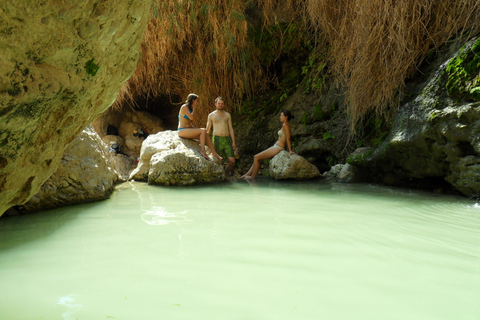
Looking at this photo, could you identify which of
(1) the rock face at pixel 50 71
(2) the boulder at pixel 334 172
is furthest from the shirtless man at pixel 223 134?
(1) the rock face at pixel 50 71

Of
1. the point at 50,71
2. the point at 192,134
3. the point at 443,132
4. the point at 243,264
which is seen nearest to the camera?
the point at 50,71

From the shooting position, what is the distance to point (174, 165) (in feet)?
19.7

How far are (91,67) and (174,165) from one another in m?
4.53

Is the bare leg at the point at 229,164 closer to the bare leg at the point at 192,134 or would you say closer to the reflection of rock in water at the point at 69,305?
the bare leg at the point at 192,134

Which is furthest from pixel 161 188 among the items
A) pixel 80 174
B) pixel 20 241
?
pixel 20 241

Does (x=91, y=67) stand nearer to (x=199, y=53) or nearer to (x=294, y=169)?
(x=294, y=169)

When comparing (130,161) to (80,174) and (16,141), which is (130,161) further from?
(16,141)

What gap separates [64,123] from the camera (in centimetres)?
164

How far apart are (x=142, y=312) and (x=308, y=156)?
6490mm

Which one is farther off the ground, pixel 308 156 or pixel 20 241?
pixel 308 156

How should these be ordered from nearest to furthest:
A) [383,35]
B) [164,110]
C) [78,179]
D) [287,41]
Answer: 1. [78,179]
2. [383,35]
3. [287,41]
4. [164,110]

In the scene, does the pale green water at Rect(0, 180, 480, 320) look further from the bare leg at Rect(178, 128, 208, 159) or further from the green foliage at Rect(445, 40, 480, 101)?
the bare leg at Rect(178, 128, 208, 159)

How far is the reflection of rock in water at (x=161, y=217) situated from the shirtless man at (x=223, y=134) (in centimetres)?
417

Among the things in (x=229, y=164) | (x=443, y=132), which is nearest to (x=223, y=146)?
(x=229, y=164)
